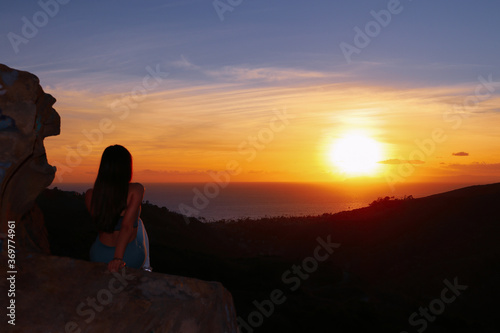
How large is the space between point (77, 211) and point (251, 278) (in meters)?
8.55

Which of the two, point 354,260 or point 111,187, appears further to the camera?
point 354,260

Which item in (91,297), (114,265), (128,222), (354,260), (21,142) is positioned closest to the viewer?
(91,297)

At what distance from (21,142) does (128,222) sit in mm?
1995

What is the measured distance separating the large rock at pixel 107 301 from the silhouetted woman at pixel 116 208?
0.35 m

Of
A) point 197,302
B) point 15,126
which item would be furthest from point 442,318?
point 15,126

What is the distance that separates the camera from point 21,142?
5.62m

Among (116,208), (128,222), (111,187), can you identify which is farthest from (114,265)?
(111,187)

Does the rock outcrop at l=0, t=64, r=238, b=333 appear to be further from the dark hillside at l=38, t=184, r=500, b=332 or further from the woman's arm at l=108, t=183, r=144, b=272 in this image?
the dark hillside at l=38, t=184, r=500, b=332

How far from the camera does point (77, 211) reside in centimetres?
1861

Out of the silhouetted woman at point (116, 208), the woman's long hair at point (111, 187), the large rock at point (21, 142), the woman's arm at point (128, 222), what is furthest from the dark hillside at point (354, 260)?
the woman's long hair at point (111, 187)

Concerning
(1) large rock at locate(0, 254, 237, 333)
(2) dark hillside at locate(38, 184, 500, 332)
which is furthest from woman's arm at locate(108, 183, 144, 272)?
(2) dark hillside at locate(38, 184, 500, 332)

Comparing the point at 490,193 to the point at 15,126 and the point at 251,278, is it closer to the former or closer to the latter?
the point at 251,278

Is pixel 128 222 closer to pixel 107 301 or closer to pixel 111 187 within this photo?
pixel 111 187

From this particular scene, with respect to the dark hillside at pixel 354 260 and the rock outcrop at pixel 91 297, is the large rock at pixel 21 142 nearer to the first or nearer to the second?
the rock outcrop at pixel 91 297
